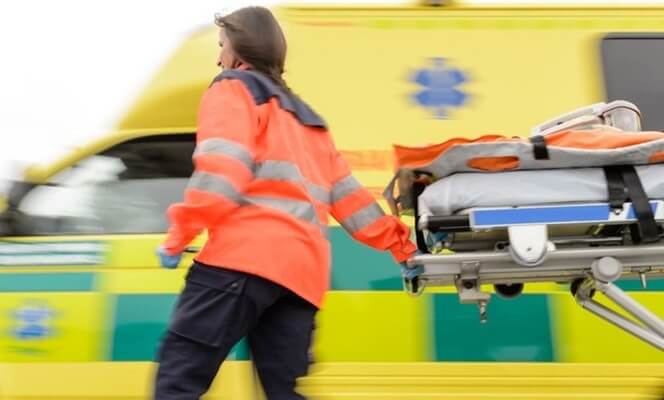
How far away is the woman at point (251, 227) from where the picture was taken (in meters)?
2.10

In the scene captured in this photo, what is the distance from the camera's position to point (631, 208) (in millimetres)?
2098

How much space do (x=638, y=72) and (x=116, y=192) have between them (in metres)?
1.99

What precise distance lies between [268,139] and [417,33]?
1241mm

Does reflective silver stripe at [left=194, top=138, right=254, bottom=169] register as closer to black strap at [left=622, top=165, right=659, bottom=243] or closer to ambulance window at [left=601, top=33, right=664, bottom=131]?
black strap at [left=622, top=165, right=659, bottom=243]

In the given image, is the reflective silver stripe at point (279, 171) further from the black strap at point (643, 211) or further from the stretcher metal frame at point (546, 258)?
the black strap at point (643, 211)

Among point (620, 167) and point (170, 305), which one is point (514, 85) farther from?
point (170, 305)

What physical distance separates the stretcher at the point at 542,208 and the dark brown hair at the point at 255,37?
1.38 ft

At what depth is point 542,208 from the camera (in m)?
2.13

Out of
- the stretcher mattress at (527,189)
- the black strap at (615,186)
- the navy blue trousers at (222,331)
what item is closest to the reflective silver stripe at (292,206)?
the navy blue trousers at (222,331)

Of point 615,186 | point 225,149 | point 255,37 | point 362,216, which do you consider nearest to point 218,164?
point 225,149

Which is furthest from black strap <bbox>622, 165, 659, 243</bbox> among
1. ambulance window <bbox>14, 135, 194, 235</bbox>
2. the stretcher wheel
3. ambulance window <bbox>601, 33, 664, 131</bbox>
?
ambulance window <bbox>14, 135, 194, 235</bbox>

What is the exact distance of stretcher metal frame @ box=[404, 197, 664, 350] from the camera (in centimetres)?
211

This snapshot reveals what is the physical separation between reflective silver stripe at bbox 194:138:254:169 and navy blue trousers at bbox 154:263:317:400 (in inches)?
11.1

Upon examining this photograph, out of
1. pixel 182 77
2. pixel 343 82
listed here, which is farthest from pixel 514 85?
pixel 182 77
